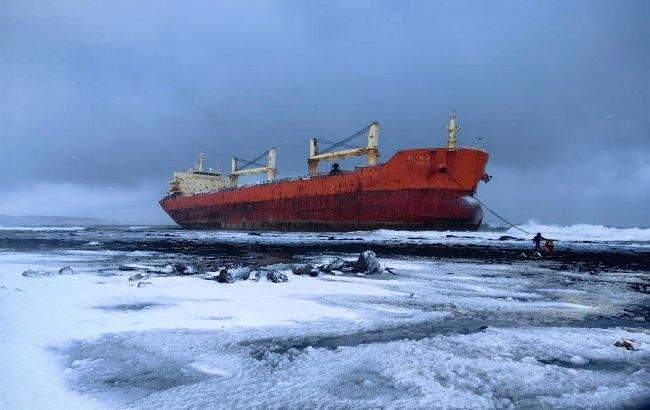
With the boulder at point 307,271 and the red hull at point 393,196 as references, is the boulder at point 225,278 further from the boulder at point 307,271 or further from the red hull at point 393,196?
the red hull at point 393,196

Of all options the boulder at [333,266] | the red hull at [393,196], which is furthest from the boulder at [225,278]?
the red hull at [393,196]

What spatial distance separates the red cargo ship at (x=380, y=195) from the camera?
22.4 m

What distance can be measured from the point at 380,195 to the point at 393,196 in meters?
0.92

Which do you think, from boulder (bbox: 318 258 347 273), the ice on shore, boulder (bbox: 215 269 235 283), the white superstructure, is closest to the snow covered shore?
the ice on shore

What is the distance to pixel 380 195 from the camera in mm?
24141

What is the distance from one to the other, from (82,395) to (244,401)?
0.90 metres

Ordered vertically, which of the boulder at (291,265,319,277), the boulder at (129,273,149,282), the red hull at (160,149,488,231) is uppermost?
the red hull at (160,149,488,231)

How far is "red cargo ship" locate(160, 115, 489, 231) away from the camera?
22422 millimetres

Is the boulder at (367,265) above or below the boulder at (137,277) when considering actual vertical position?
above

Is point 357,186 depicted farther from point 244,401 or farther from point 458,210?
point 244,401

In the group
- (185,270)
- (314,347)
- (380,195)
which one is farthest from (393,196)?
(314,347)

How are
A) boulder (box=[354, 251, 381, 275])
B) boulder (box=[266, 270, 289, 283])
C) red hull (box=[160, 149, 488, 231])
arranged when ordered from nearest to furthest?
boulder (box=[266, 270, 289, 283])
boulder (box=[354, 251, 381, 275])
red hull (box=[160, 149, 488, 231])

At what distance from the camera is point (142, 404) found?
6.92 ft

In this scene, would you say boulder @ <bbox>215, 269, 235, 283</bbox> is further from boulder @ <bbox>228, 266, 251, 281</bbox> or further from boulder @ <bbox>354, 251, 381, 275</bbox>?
boulder @ <bbox>354, 251, 381, 275</bbox>
